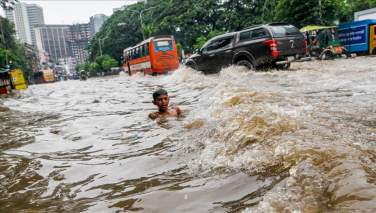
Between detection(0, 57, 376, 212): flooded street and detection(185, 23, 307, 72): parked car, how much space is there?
17.5 feet

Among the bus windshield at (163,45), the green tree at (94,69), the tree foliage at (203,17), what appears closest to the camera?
the bus windshield at (163,45)

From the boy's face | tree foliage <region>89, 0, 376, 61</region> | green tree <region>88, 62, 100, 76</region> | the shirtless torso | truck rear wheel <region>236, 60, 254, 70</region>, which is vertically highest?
tree foliage <region>89, 0, 376, 61</region>

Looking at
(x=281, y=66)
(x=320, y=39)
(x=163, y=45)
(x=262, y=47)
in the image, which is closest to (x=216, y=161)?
(x=262, y=47)

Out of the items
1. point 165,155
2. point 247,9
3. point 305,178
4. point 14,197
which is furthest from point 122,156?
point 247,9

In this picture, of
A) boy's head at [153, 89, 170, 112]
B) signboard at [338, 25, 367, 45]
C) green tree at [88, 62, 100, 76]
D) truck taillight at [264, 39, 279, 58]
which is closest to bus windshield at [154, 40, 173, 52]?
signboard at [338, 25, 367, 45]

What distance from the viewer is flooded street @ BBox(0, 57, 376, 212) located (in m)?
2.40

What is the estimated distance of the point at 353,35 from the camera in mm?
20578

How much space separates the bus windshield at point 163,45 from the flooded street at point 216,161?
59.7 feet

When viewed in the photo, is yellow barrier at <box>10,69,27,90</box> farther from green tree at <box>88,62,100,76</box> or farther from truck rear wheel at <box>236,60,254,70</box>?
green tree at <box>88,62,100,76</box>

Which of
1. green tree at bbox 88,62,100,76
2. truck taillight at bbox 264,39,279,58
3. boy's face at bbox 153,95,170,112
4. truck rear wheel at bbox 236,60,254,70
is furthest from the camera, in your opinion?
green tree at bbox 88,62,100,76

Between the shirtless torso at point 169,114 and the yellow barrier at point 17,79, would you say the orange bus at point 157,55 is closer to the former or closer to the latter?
the yellow barrier at point 17,79

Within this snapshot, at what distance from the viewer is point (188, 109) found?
731cm

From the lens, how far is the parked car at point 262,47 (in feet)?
39.1

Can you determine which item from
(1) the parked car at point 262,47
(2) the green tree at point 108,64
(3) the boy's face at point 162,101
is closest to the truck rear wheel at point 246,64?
(1) the parked car at point 262,47
